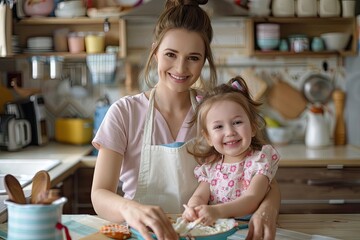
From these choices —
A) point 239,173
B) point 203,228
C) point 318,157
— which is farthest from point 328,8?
point 203,228

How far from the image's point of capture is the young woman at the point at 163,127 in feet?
5.34

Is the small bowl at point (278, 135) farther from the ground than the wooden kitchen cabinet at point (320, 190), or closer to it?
farther from the ground

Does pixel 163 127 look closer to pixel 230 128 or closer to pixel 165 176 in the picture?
pixel 165 176

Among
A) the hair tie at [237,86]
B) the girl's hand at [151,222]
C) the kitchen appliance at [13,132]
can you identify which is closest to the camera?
the girl's hand at [151,222]

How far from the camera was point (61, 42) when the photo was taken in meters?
3.37

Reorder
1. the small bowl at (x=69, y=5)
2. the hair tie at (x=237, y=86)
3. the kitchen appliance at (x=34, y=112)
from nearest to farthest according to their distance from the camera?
the hair tie at (x=237, y=86) < the kitchen appliance at (x=34, y=112) < the small bowl at (x=69, y=5)

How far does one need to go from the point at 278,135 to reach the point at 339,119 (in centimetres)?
43

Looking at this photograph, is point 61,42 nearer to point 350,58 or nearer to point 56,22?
point 56,22

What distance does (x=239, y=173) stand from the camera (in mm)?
1515

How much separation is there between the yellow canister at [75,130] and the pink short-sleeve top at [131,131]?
163 cm

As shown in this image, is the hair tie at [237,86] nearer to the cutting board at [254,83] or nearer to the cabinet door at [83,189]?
the cabinet door at [83,189]

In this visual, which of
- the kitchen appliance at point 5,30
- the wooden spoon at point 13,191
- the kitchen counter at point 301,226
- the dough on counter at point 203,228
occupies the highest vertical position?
the kitchen appliance at point 5,30

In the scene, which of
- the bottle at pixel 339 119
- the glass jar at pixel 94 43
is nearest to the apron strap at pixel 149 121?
the glass jar at pixel 94 43

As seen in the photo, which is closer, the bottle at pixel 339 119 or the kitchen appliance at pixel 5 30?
the kitchen appliance at pixel 5 30
